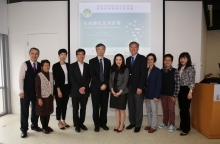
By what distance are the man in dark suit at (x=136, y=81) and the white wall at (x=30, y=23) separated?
1847mm

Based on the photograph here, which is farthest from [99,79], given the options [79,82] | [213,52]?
[213,52]

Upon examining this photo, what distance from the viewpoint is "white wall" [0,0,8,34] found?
3730mm

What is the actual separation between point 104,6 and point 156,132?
298cm

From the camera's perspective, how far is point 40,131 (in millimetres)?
2836

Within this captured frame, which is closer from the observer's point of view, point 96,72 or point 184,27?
point 96,72

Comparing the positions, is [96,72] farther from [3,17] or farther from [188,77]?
[3,17]

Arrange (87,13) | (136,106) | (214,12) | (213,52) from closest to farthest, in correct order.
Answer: (136,106) → (87,13) → (214,12) → (213,52)

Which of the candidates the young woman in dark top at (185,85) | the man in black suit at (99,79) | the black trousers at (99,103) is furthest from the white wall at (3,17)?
the young woman in dark top at (185,85)

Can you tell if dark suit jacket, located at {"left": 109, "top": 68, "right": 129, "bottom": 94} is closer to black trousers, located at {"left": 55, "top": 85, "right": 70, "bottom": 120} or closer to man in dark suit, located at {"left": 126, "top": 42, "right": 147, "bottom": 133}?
man in dark suit, located at {"left": 126, "top": 42, "right": 147, "bottom": 133}

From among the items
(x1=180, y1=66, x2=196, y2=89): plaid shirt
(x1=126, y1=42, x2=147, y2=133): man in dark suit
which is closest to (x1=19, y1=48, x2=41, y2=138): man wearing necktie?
(x1=126, y1=42, x2=147, y2=133): man in dark suit

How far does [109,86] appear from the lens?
9.04ft

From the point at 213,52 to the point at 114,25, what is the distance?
3115 millimetres

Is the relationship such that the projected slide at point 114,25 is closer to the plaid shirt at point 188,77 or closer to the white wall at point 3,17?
the plaid shirt at point 188,77

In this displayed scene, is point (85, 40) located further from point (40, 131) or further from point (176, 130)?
point (176, 130)
